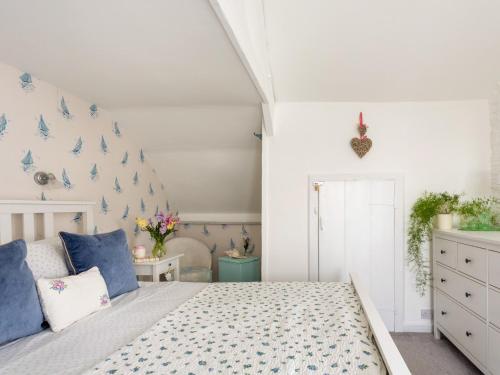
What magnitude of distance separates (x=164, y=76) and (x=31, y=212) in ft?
3.58

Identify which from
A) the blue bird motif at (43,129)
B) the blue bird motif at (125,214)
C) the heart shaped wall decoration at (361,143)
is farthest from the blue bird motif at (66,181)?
the heart shaped wall decoration at (361,143)

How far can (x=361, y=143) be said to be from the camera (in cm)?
330

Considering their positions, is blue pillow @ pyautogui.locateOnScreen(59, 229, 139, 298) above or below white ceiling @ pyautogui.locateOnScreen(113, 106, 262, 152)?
below

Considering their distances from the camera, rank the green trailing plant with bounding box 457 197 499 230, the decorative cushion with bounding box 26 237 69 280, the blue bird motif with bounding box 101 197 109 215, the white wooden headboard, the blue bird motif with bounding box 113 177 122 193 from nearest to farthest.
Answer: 1. the decorative cushion with bounding box 26 237 69 280
2. the white wooden headboard
3. the green trailing plant with bounding box 457 197 499 230
4. the blue bird motif with bounding box 101 197 109 215
5. the blue bird motif with bounding box 113 177 122 193

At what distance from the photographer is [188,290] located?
7.72 feet

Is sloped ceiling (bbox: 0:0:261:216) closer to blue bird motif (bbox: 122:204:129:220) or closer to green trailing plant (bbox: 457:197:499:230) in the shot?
blue bird motif (bbox: 122:204:129:220)

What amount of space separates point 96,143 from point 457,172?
291cm

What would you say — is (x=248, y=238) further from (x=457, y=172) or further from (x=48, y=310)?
(x=48, y=310)

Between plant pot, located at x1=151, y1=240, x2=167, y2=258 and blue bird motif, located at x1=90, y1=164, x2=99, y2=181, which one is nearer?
blue bird motif, located at x1=90, y1=164, x2=99, y2=181

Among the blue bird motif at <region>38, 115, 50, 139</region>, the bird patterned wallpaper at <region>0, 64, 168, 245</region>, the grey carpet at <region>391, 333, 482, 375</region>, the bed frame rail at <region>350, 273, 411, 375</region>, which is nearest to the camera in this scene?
the bed frame rail at <region>350, 273, 411, 375</region>

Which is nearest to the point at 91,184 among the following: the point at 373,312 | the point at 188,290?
the point at 188,290

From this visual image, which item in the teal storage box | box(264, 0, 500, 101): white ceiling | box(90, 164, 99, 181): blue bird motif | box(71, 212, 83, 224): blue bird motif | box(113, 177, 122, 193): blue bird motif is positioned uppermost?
box(264, 0, 500, 101): white ceiling

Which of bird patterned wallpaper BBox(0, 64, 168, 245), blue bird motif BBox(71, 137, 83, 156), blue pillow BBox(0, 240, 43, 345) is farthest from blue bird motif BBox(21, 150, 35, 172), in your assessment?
blue pillow BBox(0, 240, 43, 345)

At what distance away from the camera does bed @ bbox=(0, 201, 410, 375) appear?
4.26 ft
